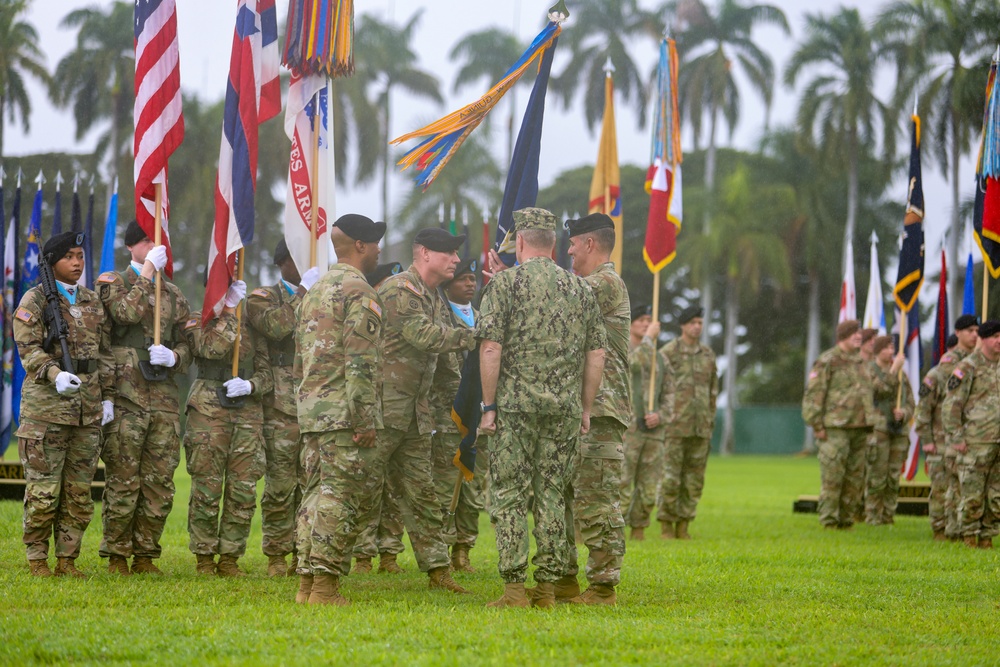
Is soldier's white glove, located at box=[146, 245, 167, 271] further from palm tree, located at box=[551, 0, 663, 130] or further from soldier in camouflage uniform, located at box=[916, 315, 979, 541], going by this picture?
palm tree, located at box=[551, 0, 663, 130]

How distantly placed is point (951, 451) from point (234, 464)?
7223 mm

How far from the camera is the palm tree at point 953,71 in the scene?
119 feet

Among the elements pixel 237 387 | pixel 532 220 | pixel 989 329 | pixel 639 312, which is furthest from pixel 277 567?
pixel 989 329

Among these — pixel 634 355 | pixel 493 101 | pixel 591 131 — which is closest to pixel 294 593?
pixel 493 101

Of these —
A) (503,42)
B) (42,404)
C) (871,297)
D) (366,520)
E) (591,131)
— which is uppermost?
(503,42)

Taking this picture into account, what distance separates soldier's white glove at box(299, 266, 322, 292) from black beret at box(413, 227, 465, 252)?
1495mm

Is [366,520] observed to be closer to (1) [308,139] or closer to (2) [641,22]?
(1) [308,139]

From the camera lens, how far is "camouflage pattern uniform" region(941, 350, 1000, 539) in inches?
428

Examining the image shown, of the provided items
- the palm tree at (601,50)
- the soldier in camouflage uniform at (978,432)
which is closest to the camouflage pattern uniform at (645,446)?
the soldier in camouflage uniform at (978,432)

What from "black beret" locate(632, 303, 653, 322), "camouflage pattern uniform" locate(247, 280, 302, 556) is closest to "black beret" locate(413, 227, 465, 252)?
"camouflage pattern uniform" locate(247, 280, 302, 556)

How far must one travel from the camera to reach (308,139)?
31.6ft

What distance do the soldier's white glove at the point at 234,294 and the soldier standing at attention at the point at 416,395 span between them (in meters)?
1.63

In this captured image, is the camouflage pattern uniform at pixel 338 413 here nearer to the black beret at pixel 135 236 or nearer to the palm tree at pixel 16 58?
the black beret at pixel 135 236

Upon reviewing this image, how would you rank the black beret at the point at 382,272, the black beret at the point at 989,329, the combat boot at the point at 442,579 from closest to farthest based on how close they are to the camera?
the combat boot at the point at 442,579 < the black beret at the point at 382,272 < the black beret at the point at 989,329
